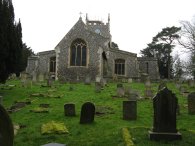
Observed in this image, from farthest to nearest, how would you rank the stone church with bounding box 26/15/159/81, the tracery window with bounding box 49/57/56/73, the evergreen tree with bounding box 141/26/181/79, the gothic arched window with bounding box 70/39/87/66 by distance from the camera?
the evergreen tree with bounding box 141/26/181/79, the tracery window with bounding box 49/57/56/73, the gothic arched window with bounding box 70/39/87/66, the stone church with bounding box 26/15/159/81

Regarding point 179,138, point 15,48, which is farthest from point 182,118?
point 15,48

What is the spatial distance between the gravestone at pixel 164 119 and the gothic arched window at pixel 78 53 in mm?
25548

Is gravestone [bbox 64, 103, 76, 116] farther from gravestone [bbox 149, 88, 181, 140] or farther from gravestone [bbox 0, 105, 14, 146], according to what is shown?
gravestone [bbox 0, 105, 14, 146]

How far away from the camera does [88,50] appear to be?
34062 mm

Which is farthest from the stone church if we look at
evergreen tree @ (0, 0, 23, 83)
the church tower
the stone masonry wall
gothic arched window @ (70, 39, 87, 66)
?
the church tower

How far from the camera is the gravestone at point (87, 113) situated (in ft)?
33.6

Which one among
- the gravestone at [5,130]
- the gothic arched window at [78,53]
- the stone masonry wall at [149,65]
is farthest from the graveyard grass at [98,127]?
the stone masonry wall at [149,65]

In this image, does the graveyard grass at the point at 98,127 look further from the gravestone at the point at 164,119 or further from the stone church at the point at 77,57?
the stone church at the point at 77,57

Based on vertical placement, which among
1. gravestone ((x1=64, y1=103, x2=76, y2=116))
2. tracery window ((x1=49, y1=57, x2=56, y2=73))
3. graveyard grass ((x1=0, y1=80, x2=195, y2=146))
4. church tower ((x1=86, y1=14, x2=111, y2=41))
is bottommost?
graveyard grass ((x1=0, y1=80, x2=195, y2=146))

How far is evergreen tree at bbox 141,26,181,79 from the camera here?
5291cm

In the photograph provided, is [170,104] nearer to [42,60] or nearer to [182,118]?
[182,118]

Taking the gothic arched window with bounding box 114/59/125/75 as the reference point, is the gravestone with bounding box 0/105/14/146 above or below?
below

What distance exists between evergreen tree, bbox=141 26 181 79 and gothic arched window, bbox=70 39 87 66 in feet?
68.9

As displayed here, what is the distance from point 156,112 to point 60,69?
26.1 m
